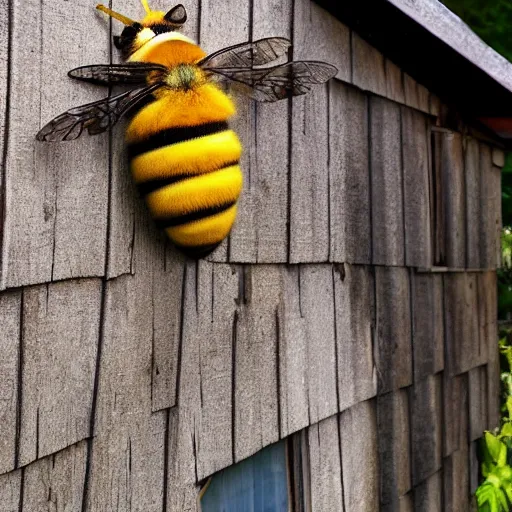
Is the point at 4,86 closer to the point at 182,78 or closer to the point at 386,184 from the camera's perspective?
the point at 182,78

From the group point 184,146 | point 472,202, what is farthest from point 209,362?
point 472,202

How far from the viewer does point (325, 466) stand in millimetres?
2791

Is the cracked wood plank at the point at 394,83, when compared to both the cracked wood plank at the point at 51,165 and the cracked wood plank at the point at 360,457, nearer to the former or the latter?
the cracked wood plank at the point at 360,457

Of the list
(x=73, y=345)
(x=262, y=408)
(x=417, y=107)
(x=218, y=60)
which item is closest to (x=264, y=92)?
(x=218, y=60)

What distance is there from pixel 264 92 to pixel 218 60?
161mm

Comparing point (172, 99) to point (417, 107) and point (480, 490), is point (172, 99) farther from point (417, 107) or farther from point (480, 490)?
point (480, 490)

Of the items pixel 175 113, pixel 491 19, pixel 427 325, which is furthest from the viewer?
pixel 491 19

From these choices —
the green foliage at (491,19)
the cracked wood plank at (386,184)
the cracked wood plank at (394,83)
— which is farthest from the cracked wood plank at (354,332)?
the green foliage at (491,19)

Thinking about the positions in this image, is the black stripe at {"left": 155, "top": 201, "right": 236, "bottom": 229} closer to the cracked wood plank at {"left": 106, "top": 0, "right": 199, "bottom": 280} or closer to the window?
the cracked wood plank at {"left": 106, "top": 0, "right": 199, "bottom": 280}

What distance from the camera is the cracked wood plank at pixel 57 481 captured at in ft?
5.54

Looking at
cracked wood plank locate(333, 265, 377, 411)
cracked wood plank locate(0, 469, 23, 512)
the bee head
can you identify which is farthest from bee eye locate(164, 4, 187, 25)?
cracked wood plank locate(333, 265, 377, 411)

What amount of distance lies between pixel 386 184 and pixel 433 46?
0.55m

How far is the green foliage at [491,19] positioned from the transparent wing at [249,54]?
14.7 ft

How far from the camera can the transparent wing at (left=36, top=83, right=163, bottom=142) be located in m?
1.66
